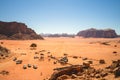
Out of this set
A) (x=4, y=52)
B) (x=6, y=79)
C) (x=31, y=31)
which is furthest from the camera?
(x=31, y=31)

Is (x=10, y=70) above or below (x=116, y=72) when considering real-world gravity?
below

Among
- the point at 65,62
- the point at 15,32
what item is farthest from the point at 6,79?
the point at 15,32

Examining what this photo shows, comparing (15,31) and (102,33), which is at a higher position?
(102,33)

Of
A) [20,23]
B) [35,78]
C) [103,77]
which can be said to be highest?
[20,23]

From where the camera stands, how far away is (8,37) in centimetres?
6738

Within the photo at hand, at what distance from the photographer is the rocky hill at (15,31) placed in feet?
228

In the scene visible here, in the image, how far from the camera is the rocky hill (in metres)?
69.4

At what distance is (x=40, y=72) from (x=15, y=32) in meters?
60.7

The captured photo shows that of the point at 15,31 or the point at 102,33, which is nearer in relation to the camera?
the point at 15,31

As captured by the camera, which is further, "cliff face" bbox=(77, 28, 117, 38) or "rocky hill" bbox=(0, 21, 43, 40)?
"cliff face" bbox=(77, 28, 117, 38)

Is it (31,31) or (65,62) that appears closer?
(65,62)

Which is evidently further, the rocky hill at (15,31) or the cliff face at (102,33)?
the cliff face at (102,33)

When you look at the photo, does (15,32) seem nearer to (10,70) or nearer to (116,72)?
(10,70)

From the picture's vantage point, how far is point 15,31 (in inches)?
2867
